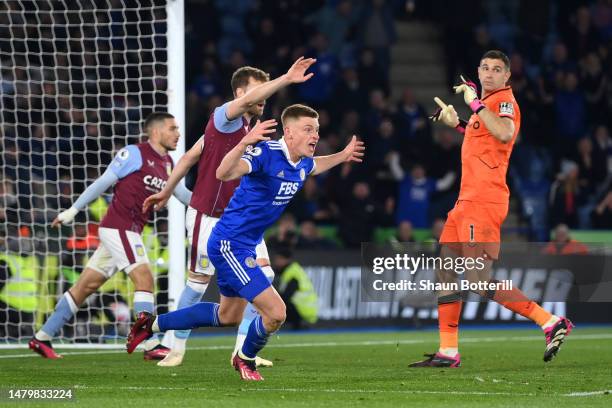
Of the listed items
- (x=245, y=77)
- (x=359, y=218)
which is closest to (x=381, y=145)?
(x=359, y=218)

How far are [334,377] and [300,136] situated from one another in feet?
5.71

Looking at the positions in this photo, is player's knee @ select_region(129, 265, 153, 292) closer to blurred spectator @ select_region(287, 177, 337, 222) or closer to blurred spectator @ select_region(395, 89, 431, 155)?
blurred spectator @ select_region(287, 177, 337, 222)

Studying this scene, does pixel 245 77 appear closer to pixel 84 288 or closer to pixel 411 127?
pixel 84 288

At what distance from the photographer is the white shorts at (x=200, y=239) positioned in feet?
31.2

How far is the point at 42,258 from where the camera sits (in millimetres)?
13727

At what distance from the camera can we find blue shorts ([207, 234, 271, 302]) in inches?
322

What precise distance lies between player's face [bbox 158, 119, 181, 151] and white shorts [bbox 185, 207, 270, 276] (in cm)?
128

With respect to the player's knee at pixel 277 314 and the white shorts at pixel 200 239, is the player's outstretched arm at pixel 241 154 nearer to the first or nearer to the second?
the player's knee at pixel 277 314

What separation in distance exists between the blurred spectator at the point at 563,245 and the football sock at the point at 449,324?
24.7 ft

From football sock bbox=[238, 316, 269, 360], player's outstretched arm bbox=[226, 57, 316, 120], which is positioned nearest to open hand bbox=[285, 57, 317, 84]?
player's outstretched arm bbox=[226, 57, 316, 120]

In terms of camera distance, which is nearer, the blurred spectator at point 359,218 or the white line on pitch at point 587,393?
the white line on pitch at point 587,393

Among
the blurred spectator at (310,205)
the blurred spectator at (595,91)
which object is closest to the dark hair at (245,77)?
the blurred spectator at (310,205)

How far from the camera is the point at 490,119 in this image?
9195mm

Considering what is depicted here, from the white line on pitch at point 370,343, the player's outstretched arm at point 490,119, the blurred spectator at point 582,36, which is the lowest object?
the white line on pitch at point 370,343
